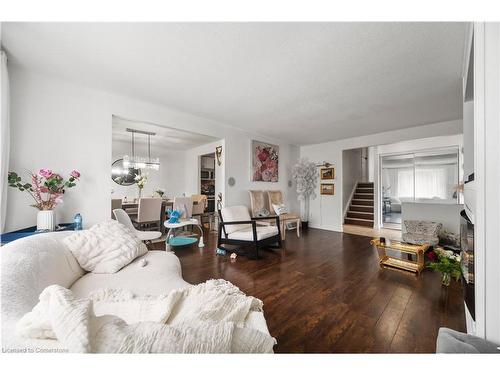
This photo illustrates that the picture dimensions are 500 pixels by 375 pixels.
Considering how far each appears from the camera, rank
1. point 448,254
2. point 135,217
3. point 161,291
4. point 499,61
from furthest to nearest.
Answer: point 135,217, point 448,254, point 161,291, point 499,61

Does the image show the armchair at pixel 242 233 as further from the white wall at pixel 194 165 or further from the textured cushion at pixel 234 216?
the white wall at pixel 194 165

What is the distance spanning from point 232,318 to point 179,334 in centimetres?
34

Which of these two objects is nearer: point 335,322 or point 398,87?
point 335,322

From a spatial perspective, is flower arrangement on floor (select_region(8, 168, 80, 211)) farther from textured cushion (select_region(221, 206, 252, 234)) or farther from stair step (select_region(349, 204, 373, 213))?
stair step (select_region(349, 204, 373, 213))

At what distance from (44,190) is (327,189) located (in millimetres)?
5617

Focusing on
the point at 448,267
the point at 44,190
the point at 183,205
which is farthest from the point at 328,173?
the point at 44,190

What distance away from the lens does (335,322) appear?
1542mm

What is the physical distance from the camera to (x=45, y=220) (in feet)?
6.64

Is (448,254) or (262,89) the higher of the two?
(262,89)

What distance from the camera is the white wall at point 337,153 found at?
4.00 metres

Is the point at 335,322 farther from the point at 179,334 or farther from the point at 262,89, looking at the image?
the point at 262,89

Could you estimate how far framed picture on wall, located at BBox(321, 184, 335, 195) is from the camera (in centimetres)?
Result: 534

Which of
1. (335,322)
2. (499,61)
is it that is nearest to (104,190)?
(335,322)

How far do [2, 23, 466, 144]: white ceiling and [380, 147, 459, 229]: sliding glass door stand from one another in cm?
182
